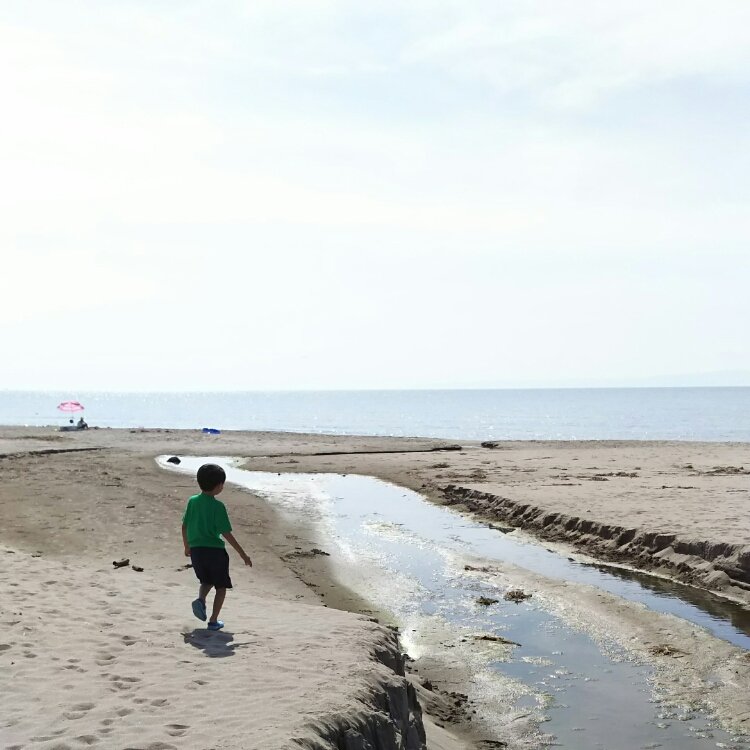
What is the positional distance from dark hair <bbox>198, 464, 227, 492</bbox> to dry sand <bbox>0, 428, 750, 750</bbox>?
5.71 ft

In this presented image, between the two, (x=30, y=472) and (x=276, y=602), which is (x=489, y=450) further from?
(x=276, y=602)

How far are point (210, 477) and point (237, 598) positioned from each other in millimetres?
3333

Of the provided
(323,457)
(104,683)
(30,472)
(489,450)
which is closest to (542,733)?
(104,683)

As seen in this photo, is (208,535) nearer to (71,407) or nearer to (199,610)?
(199,610)

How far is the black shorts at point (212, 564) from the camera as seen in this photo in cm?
923

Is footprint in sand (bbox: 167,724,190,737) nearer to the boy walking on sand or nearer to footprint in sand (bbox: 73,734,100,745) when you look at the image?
footprint in sand (bbox: 73,734,100,745)

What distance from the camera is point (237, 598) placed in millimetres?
11633

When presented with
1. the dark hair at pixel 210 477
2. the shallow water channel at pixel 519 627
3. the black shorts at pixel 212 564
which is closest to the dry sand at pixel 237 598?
the black shorts at pixel 212 564

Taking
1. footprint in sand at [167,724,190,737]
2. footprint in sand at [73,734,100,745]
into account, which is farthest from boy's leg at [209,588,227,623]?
footprint in sand at [73,734,100,745]

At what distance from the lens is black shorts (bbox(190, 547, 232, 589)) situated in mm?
9227

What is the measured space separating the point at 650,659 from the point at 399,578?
626 cm

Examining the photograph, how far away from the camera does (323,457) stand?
46656mm

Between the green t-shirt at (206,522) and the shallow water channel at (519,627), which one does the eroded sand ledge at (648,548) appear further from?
the green t-shirt at (206,522)

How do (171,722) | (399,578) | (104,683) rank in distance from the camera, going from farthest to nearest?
1. (399,578)
2. (104,683)
3. (171,722)
